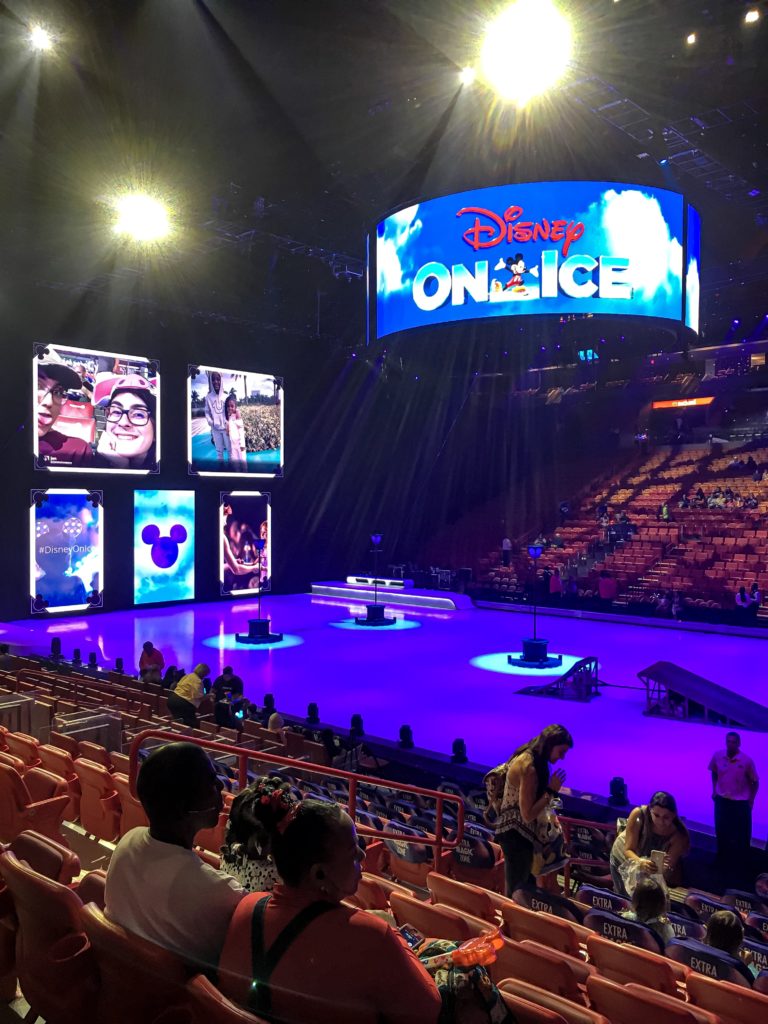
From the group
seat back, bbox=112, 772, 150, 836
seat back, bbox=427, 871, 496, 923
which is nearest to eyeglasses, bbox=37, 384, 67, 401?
seat back, bbox=112, 772, 150, 836

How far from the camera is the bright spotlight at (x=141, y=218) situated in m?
14.7

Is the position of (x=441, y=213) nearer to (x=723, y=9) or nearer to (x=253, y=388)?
(x=723, y=9)

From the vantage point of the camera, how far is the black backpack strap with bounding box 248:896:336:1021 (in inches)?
72.1

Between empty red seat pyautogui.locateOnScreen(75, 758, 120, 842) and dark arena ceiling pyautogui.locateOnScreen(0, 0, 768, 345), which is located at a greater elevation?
dark arena ceiling pyautogui.locateOnScreen(0, 0, 768, 345)

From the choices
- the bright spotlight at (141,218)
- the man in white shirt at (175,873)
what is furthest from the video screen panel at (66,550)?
the man in white shirt at (175,873)

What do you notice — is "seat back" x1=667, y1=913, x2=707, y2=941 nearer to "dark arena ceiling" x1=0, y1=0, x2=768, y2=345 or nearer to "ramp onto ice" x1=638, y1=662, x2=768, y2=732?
"ramp onto ice" x1=638, y1=662, x2=768, y2=732

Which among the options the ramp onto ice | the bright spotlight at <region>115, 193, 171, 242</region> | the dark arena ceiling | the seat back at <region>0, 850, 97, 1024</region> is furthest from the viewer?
the bright spotlight at <region>115, 193, 171, 242</region>

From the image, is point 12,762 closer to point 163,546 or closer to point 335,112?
point 335,112

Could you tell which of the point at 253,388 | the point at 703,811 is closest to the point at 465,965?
the point at 703,811

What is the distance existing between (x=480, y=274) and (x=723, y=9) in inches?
156

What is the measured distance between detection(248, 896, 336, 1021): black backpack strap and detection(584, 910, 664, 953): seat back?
2.47 m

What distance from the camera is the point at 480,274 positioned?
9.99m

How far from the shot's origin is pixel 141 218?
50.9 feet

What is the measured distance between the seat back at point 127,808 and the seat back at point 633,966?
103 inches
